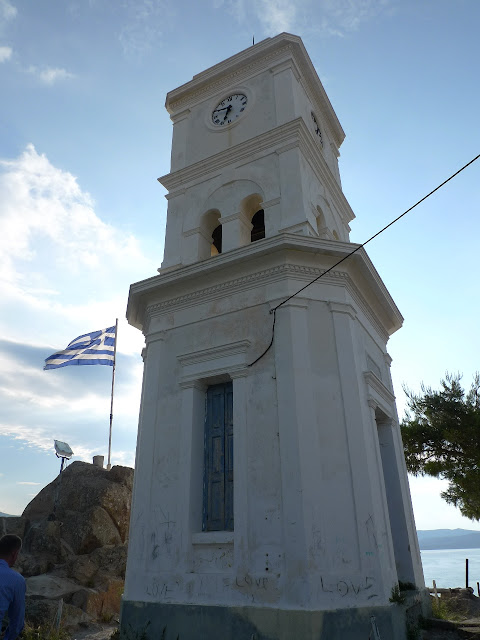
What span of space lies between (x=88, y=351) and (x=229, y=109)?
38.3 feet

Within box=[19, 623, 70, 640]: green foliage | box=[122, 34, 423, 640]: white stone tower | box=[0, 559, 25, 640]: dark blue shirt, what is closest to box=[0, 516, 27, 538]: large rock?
box=[19, 623, 70, 640]: green foliage

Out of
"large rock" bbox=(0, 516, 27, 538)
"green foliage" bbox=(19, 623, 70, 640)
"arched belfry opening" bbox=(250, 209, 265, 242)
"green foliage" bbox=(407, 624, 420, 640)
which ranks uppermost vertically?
"arched belfry opening" bbox=(250, 209, 265, 242)

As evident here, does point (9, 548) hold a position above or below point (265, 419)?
below

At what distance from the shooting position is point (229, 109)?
1398 centimetres

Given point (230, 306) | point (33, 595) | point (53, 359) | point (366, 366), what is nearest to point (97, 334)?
point (53, 359)

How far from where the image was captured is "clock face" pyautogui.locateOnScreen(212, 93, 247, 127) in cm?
1370

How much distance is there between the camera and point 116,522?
55.8ft

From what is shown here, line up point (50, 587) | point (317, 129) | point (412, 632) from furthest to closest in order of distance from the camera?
point (317, 129) < point (50, 587) < point (412, 632)

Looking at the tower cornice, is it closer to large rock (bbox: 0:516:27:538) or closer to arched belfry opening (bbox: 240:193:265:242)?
arched belfry opening (bbox: 240:193:265:242)

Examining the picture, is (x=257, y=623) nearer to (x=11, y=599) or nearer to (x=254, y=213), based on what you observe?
(x=11, y=599)

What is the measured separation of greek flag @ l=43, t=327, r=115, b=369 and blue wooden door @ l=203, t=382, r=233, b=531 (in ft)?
38.0

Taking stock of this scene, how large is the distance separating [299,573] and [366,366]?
4.31 metres

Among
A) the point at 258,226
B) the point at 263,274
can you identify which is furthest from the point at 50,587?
the point at 258,226

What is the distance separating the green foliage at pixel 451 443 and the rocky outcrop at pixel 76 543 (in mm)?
10495
